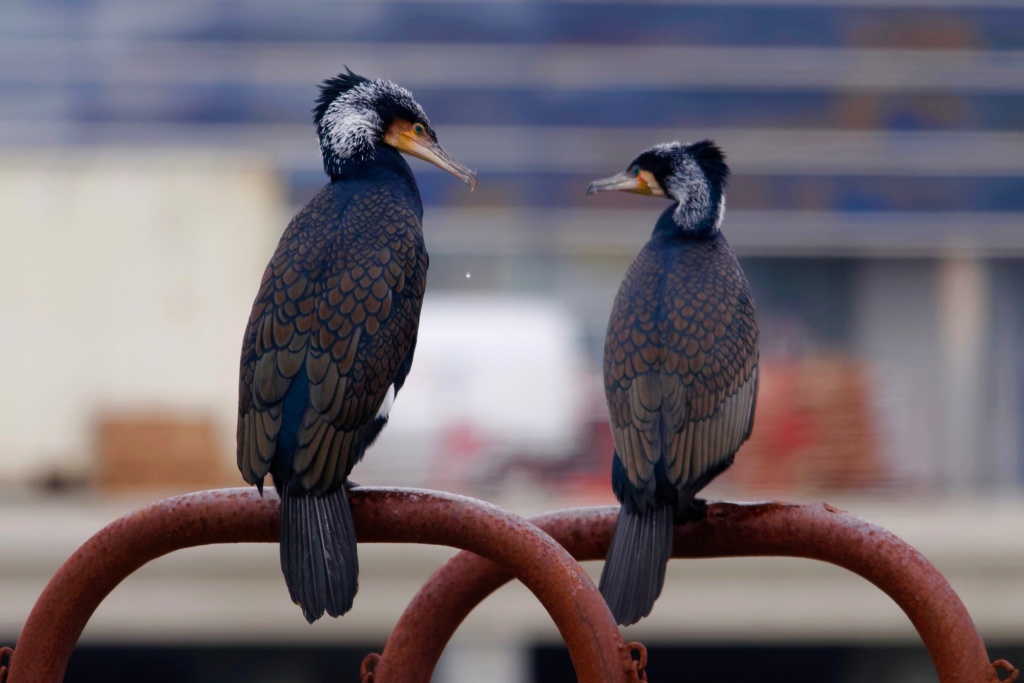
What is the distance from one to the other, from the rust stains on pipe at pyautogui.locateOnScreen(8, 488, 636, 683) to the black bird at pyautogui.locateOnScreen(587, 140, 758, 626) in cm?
49

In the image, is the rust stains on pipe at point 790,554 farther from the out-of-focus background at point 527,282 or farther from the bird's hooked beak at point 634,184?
the out-of-focus background at point 527,282

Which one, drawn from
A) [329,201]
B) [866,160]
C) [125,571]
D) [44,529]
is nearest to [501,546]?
[125,571]

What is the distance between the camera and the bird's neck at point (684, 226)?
2615mm

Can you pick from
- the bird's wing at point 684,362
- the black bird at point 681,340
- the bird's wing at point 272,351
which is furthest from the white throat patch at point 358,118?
the bird's wing at point 684,362

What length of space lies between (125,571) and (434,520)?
0.40 metres

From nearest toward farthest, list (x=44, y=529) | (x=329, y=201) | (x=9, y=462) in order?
(x=329, y=201), (x=44, y=529), (x=9, y=462)

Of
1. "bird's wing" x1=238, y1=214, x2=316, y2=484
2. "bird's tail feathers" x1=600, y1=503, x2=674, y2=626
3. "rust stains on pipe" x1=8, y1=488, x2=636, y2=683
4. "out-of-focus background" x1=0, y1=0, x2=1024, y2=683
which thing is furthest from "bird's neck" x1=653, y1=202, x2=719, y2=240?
"out-of-focus background" x1=0, y1=0, x2=1024, y2=683

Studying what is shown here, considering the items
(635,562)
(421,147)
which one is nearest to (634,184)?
(421,147)

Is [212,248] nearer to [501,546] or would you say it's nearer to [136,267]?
[136,267]

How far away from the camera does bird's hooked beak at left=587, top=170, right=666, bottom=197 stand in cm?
258

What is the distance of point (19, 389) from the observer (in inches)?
564

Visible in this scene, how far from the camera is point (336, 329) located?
227 centimetres

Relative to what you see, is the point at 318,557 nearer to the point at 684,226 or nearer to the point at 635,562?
the point at 635,562

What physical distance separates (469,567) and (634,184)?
0.82 metres
